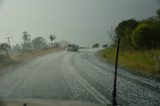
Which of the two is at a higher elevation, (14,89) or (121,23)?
(121,23)

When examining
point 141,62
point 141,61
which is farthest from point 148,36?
point 141,61

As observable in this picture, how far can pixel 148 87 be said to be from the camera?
45.9ft

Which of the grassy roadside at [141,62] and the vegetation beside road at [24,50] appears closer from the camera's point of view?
the grassy roadside at [141,62]

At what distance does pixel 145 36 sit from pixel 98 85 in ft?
35.4

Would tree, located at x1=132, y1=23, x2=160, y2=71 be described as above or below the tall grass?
above

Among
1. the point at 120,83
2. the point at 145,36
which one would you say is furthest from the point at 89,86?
the point at 145,36

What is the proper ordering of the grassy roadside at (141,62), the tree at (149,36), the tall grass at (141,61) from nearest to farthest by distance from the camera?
the grassy roadside at (141,62) → the tall grass at (141,61) → the tree at (149,36)

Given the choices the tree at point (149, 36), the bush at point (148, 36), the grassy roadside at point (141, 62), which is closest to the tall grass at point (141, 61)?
the grassy roadside at point (141, 62)

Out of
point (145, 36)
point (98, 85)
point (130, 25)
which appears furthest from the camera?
point (130, 25)

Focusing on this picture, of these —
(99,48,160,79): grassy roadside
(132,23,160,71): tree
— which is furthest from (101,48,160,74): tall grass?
(132,23,160,71): tree

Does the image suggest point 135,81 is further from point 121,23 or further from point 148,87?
point 121,23

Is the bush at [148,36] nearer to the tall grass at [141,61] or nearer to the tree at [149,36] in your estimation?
the tree at [149,36]

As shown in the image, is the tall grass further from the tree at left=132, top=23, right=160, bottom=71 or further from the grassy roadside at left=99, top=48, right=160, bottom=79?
the tree at left=132, top=23, right=160, bottom=71

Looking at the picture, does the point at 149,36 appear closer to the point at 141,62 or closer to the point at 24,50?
the point at 141,62
